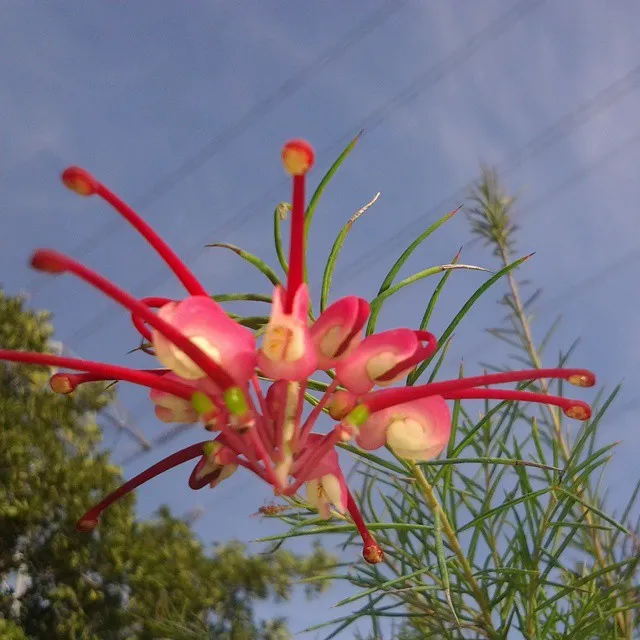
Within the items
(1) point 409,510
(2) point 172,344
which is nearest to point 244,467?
(2) point 172,344

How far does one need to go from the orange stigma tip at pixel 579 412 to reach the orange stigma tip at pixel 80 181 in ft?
1.56

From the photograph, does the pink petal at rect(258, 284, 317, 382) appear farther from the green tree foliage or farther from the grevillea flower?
the green tree foliage

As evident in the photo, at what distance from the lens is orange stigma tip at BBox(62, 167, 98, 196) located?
0.64 m

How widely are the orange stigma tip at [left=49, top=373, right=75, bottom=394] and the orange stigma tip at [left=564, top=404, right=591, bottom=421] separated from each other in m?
0.47

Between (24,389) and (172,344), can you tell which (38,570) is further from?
(172,344)

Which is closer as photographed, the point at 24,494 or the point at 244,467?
the point at 244,467

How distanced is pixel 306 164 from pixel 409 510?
69 cm

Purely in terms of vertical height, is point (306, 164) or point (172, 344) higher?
point (306, 164)

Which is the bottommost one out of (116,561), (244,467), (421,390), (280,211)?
(244,467)

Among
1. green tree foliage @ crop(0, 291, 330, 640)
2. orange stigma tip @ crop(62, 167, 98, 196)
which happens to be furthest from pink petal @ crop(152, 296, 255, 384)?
green tree foliage @ crop(0, 291, 330, 640)

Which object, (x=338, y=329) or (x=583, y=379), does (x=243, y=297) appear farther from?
(x=583, y=379)

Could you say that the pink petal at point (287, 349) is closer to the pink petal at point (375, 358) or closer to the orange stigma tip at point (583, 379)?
the pink petal at point (375, 358)

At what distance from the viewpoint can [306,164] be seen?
1.93 feet

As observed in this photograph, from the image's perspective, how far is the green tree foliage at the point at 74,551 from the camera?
3.59m
